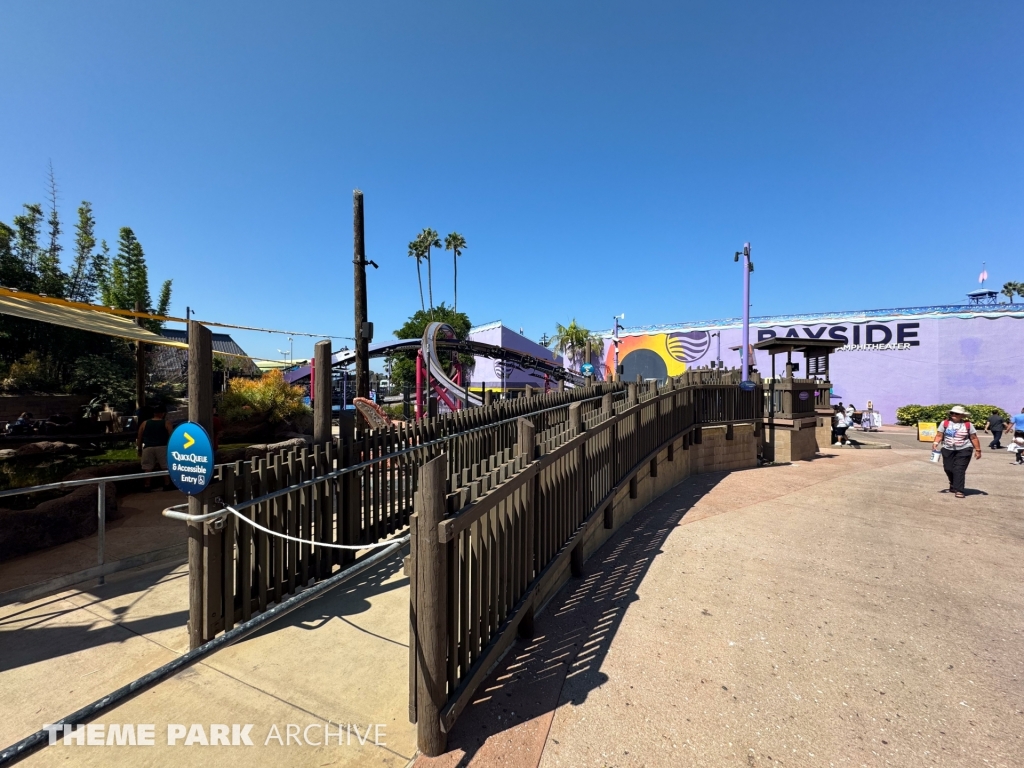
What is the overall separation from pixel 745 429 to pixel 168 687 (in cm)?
1214

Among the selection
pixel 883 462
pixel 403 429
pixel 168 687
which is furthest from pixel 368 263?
pixel 883 462

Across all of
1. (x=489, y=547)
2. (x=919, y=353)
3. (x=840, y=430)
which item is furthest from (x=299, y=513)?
(x=919, y=353)

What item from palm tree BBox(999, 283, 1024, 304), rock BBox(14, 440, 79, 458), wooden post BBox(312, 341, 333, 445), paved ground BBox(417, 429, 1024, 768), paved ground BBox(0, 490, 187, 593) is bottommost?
paved ground BBox(417, 429, 1024, 768)

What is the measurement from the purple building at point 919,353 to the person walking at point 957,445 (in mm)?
18154

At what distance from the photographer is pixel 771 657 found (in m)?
3.25

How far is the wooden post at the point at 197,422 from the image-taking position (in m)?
3.18

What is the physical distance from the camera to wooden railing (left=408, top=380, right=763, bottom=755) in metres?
2.31

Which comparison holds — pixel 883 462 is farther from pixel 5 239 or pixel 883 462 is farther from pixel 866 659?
pixel 5 239

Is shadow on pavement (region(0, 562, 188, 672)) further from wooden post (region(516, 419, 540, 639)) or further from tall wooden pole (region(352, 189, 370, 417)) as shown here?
tall wooden pole (region(352, 189, 370, 417))

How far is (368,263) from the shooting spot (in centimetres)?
1227

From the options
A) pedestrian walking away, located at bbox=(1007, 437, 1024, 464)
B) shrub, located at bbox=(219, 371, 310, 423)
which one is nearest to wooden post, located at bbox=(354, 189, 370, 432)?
shrub, located at bbox=(219, 371, 310, 423)

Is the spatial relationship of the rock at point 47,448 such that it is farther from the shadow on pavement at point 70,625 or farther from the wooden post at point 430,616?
the wooden post at point 430,616

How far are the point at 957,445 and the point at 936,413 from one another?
24.4 m

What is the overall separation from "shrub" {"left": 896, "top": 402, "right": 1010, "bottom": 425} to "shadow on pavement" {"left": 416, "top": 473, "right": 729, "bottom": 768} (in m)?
29.3
